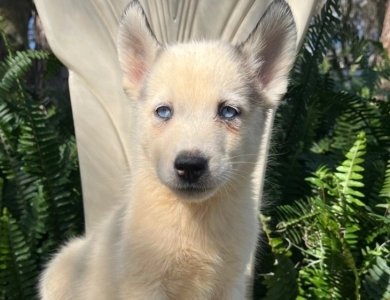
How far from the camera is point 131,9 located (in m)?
2.23

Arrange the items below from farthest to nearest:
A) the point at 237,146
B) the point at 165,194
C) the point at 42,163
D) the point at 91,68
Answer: the point at 42,163, the point at 91,68, the point at 165,194, the point at 237,146

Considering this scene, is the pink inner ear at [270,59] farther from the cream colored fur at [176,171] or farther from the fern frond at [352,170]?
the fern frond at [352,170]

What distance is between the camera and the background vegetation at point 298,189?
2.90 metres

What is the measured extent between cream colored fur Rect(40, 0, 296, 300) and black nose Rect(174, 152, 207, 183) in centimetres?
3

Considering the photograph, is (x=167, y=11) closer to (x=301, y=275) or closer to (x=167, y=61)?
(x=167, y=61)

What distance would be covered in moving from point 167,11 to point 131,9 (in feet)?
1.92

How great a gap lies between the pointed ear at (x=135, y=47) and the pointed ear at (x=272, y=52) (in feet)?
1.27

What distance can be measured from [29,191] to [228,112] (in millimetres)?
1827

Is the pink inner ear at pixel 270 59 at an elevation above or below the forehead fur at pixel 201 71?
above

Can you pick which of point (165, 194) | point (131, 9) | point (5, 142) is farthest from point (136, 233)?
point (5, 142)

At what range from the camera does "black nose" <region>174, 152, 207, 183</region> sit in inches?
77.2

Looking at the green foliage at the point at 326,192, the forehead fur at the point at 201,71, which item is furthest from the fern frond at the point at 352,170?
the forehead fur at the point at 201,71

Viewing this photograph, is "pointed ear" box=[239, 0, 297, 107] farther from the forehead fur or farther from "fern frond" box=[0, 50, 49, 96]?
"fern frond" box=[0, 50, 49, 96]

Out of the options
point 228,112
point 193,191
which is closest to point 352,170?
point 228,112
